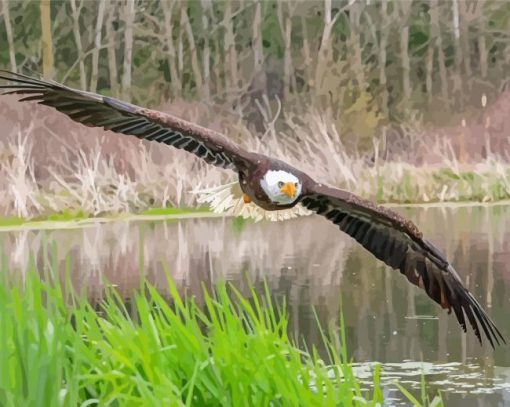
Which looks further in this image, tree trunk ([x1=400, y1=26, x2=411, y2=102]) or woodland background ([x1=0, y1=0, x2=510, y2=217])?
tree trunk ([x1=400, y1=26, x2=411, y2=102])

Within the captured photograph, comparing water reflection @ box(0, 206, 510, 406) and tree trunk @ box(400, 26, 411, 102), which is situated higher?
tree trunk @ box(400, 26, 411, 102)

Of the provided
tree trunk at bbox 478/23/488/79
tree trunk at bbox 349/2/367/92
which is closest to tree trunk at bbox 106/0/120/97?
tree trunk at bbox 349/2/367/92

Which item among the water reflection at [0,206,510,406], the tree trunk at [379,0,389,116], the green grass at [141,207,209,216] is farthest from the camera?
the tree trunk at [379,0,389,116]

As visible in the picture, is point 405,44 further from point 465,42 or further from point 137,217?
point 137,217

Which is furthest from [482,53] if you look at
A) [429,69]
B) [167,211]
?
[167,211]

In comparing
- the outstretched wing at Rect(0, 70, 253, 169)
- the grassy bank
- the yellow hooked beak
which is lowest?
the grassy bank

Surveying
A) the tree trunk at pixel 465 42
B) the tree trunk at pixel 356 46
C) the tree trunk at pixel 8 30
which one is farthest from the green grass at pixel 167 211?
the tree trunk at pixel 465 42

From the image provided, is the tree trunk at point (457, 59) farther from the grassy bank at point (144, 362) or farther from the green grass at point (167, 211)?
the grassy bank at point (144, 362)

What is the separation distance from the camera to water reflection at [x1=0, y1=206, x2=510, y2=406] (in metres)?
8.83

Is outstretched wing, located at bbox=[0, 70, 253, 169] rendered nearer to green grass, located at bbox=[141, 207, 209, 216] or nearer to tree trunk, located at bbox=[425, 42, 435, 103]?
green grass, located at bbox=[141, 207, 209, 216]

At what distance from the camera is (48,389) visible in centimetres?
441

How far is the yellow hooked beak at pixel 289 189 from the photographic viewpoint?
728cm

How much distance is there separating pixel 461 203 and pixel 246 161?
12.1 metres

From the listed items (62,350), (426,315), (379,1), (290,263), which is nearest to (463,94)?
(379,1)
